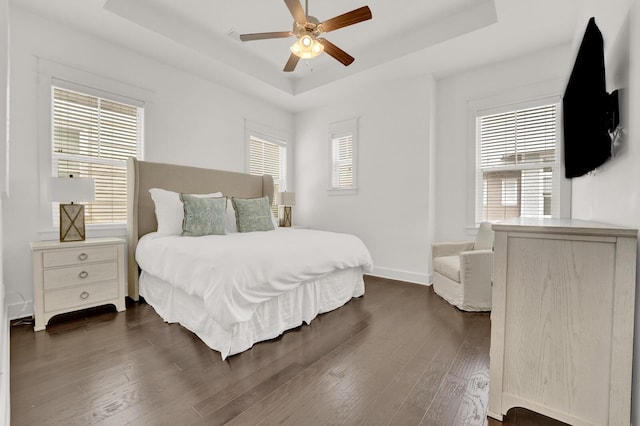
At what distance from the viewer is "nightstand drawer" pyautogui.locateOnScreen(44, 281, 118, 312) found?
2383 millimetres

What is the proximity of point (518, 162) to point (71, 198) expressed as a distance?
15.3 ft

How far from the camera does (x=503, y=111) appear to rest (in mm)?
3502

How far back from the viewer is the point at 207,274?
1.93 m

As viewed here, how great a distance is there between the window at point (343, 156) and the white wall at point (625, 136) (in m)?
3.02

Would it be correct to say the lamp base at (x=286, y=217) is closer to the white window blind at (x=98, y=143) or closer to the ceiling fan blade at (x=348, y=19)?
the white window blind at (x=98, y=143)

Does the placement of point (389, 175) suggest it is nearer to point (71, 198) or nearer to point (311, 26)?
point (311, 26)

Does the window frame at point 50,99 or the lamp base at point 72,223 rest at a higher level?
the window frame at point 50,99

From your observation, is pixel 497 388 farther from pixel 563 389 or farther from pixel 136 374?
pixel 136 374

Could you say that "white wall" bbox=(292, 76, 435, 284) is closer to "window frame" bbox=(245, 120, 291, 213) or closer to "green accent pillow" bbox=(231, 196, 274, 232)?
"window frame" bbox=(245, 120, 291, 213)

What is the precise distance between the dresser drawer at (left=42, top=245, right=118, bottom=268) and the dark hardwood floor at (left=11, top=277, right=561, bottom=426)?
20.9 inches

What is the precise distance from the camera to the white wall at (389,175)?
385 cm

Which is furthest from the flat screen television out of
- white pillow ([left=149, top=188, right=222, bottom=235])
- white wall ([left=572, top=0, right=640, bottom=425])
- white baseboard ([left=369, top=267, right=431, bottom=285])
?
white pillow ([left=149, top=188, right=222, bottom=235])

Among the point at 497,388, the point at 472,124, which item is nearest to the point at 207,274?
the point at 497,388

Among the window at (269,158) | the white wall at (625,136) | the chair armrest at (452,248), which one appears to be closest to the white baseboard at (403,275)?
the chair armrest at (452,248)
